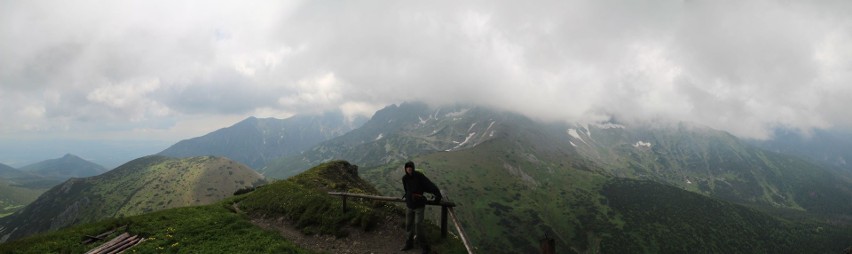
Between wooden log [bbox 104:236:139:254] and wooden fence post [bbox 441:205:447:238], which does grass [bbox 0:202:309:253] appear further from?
wooden fence post [bbox 441:205:447:238]

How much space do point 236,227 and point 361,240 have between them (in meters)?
9.20

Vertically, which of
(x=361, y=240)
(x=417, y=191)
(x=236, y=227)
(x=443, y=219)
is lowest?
(x=361, y=240)

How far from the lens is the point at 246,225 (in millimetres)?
27047

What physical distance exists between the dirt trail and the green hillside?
267 mm

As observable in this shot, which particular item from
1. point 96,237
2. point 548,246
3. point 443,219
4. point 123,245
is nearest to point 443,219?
point 443,219

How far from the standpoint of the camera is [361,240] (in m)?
24.2

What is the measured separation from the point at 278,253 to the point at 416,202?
28.6 ft

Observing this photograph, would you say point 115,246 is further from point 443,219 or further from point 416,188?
point 443,219

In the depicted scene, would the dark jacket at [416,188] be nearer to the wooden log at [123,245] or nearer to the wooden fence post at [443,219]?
the wooden fence post at [443,219]

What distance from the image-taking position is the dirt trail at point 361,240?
75.3 feet

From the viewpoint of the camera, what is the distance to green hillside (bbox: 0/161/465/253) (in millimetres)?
22234

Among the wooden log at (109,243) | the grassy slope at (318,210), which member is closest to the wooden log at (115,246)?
the wooden log at (109,243)

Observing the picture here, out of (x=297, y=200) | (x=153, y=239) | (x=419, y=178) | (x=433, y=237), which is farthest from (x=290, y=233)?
(x=419, y=178)

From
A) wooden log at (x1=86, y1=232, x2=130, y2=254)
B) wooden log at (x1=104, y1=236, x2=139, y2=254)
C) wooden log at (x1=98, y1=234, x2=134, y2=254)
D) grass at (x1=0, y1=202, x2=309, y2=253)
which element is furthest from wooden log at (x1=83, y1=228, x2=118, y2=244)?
wooden log at (x1=104, y1=236, x2=139, y2=254)
